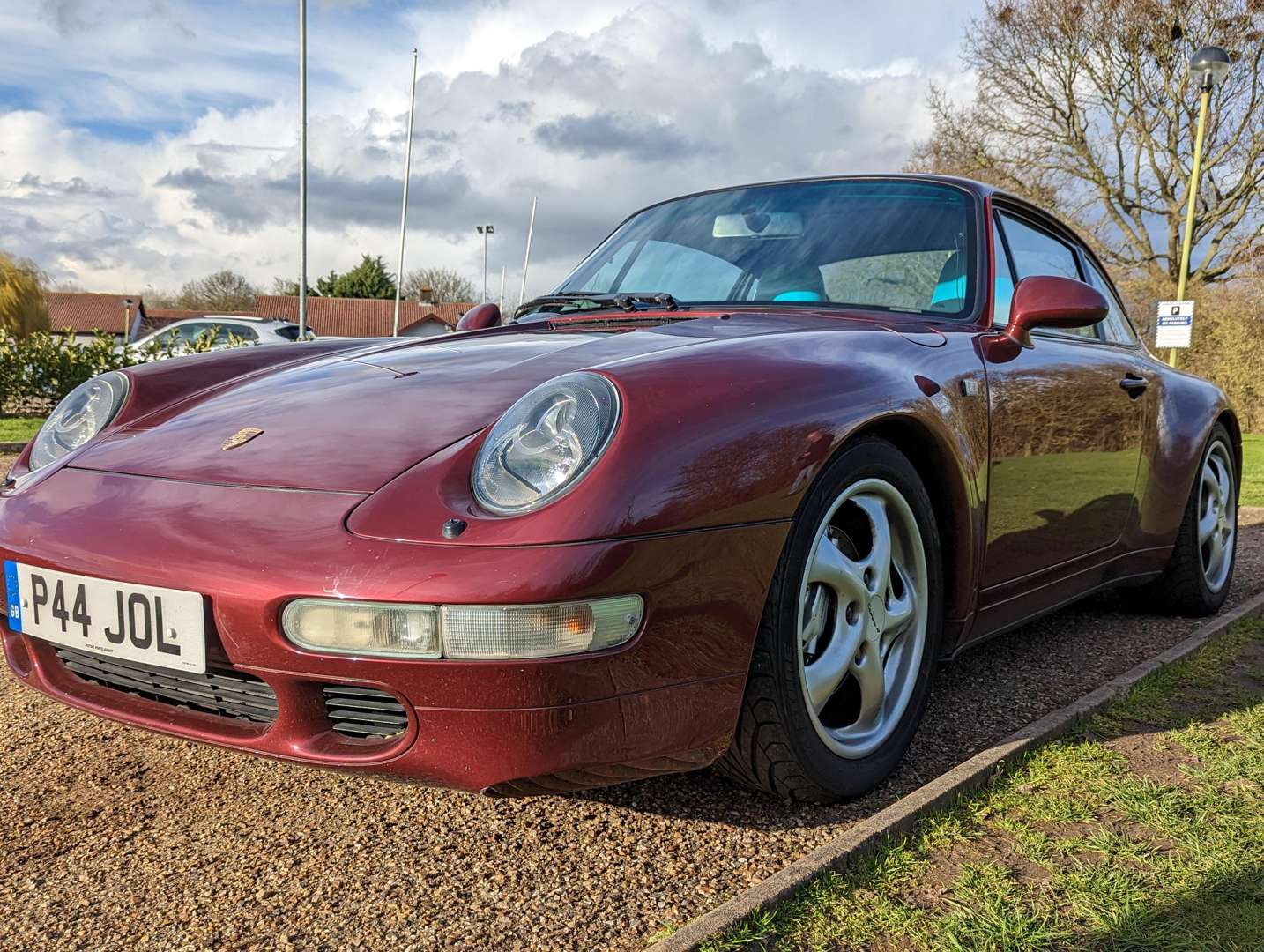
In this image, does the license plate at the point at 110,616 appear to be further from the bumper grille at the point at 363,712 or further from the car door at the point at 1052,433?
the car door at the point at 1052,433

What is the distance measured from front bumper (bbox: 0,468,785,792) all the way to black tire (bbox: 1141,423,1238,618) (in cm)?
266

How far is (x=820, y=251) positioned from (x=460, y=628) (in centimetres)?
174

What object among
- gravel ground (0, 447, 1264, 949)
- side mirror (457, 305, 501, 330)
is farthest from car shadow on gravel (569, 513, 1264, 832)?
side mirror (457, 305, 501, 330)

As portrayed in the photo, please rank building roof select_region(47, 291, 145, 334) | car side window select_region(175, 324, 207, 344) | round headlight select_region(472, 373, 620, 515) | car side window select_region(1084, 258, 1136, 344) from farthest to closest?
building roof select_region(47, 291, 145, 334) < car side window select_region(175, 324, 207, 344) < car side window select_region(1084, 258, 1136, 344) < round headlight select_region(472, 373, 620, 515)

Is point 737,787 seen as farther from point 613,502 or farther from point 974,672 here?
point 974,672

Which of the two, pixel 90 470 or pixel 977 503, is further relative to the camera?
pixel 977 503

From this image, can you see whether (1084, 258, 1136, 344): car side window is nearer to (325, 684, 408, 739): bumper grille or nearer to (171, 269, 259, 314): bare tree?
(325, 684, 408, 739): bumper grille

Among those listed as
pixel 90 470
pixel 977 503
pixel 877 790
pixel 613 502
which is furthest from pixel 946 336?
pixel 90 470

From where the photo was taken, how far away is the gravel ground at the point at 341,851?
1676mm

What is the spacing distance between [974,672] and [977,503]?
0.88 m

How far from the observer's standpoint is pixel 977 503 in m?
2.49

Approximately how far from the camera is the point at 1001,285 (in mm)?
2934

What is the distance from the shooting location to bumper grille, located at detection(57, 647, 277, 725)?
70.6 inches

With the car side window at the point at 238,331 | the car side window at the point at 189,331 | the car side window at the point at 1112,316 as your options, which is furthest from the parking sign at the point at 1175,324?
the car side window at the point at 189,331
